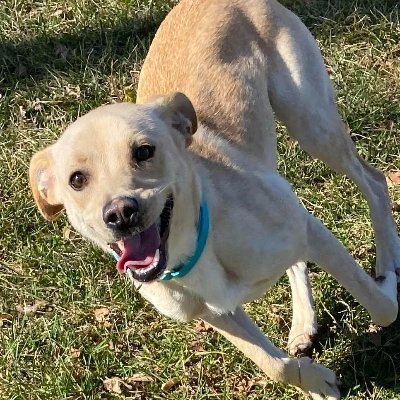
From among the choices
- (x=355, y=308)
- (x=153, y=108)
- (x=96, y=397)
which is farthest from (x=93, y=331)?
(x=153, y=108)

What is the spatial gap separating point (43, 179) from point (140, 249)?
0.77 metres

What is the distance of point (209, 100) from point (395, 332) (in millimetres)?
1707

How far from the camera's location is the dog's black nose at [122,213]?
3.36 meters

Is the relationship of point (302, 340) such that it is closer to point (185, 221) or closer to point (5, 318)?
point (185, 221)

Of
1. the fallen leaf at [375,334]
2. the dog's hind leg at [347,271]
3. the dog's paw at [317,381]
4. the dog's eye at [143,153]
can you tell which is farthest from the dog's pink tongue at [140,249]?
the fallen leaf at [375,334]

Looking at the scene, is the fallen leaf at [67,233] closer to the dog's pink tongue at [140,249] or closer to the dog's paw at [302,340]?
the dog's paw at [302,340]

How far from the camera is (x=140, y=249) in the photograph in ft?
11.7

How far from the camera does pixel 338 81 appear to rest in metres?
6.14

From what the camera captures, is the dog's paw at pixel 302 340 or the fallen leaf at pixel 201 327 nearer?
the dog's paw at pixel 302 340

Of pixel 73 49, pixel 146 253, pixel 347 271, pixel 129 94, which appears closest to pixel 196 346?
pixel 347 271

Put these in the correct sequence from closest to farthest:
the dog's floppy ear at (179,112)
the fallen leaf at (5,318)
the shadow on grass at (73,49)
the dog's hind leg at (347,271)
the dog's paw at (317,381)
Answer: the dog's floppy ear at (179,112), the dog's hind leg at (347,271), the dog's paw at (317,381), the fallen leaf at (5,318), the shadow on grass at (73,49)

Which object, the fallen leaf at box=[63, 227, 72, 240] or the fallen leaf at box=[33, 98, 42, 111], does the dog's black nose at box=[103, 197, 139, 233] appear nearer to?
the fallen leaf at box=[63, 227, 72, 240]

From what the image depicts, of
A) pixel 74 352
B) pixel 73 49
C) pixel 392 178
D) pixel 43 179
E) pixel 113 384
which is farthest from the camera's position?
pixel 73 49

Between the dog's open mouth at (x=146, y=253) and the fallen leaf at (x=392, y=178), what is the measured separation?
2.43 m
